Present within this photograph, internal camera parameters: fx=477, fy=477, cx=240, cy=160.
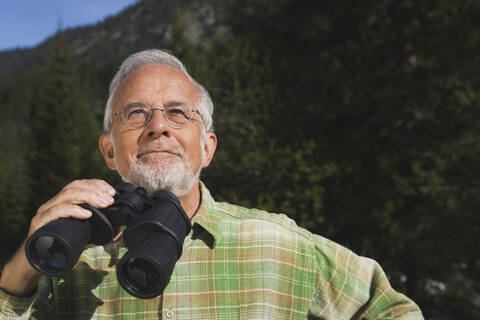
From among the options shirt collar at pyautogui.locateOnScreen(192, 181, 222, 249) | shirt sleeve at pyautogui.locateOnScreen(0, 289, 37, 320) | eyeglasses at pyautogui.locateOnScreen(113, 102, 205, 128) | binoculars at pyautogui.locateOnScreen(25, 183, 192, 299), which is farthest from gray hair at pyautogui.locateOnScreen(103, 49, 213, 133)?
shirt sleeve at pyautogui.locateOnScreen(0, 289, 37, 320)

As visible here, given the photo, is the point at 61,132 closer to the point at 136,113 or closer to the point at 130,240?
the point at 136,113

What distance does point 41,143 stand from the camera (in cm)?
2677

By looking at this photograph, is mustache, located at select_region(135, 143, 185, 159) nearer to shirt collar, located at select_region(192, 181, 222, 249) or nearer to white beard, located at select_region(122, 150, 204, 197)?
white beard, located at select_region(122, 150, 204, 197)

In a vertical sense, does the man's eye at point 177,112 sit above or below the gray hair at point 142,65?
below

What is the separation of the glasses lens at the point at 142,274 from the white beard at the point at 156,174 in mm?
397

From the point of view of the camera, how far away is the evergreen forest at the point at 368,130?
1017 cm

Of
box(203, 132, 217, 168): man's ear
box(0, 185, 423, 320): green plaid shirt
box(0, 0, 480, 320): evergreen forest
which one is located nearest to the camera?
box(0, 185, 423, 320): green plaid shirt

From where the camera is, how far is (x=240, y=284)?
185 cm

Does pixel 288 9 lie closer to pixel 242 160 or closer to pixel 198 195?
pixel 242 160

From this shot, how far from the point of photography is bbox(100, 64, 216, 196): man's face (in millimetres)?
1795

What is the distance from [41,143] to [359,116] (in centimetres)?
2095

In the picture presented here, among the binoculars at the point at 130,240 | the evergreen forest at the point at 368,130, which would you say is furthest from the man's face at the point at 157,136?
the evergreen forest at the point at 368,130

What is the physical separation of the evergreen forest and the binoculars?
28.1ft

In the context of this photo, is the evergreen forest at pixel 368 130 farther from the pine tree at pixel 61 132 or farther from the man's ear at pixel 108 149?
the pine tree at pixel 61 132
